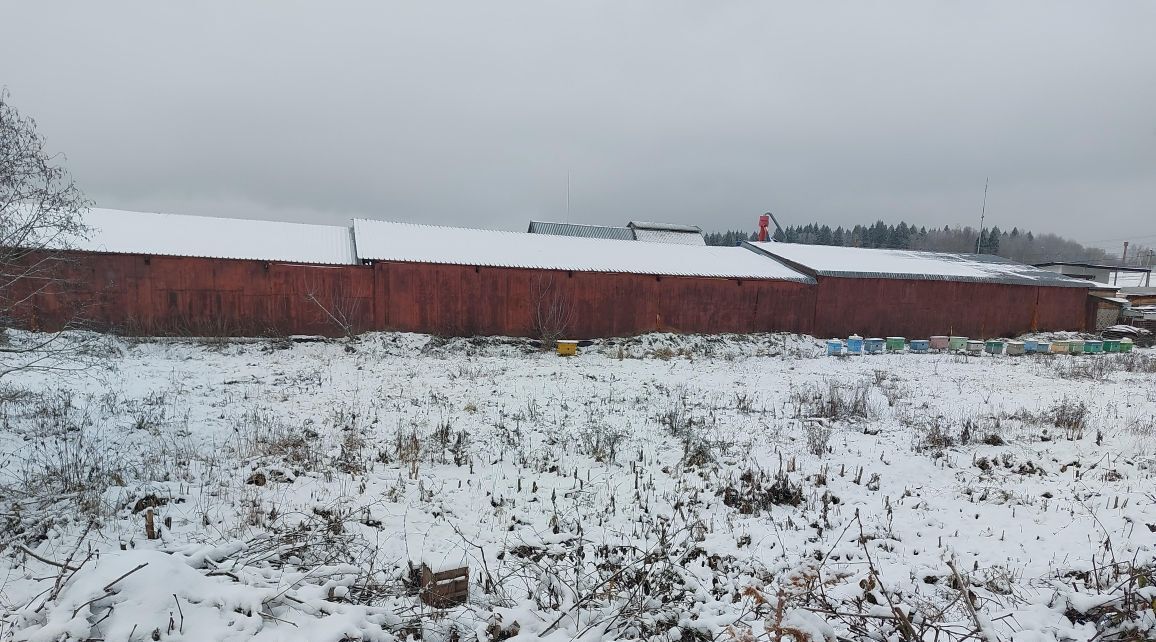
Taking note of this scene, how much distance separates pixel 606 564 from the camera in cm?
471

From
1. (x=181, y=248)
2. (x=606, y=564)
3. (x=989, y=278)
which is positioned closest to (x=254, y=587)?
(x=606, y=564)

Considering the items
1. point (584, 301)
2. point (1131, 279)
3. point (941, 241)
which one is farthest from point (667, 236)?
point (941, 241)

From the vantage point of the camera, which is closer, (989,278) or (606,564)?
(606,564)

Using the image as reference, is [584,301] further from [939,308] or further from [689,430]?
[939,308]

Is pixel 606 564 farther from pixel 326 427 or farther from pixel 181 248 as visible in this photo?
pixel 181 248

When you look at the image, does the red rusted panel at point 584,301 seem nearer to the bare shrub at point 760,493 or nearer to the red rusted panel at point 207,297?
the red rusted panel at point 207,297

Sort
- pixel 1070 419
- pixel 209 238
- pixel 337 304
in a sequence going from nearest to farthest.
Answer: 1. pixel 1070 419
2. pixel 337 304
3. pixel 209 238

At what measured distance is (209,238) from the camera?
58.2 feet

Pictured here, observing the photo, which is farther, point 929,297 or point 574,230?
point 574,230

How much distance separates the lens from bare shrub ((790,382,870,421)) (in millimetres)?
9773

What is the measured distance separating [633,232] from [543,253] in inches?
456

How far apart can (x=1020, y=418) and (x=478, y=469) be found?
9815 mm

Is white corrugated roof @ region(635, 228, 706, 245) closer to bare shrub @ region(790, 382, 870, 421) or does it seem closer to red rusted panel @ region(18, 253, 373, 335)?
red rusted panel @ region(18, 253, 373, 335)

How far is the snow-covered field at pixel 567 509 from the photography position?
355cm
